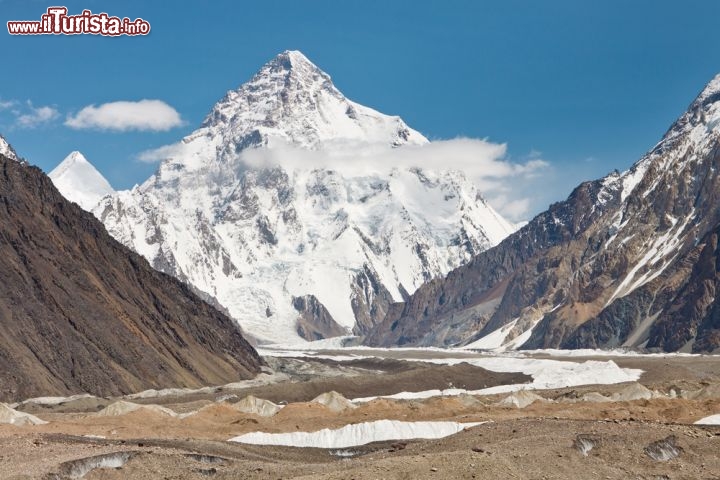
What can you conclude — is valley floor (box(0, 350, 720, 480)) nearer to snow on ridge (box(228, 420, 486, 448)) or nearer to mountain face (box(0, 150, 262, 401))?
snow on ridge (box(228, 420, 486, 448))

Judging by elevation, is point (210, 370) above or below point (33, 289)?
below

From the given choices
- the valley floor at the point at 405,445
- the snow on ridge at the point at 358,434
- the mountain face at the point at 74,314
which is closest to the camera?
the valley floor at the point at 405,445

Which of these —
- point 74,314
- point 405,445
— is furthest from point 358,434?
point 74,314

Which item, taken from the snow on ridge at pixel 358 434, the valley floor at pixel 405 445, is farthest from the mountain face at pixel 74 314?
the snow on ridge at pixel 358 434

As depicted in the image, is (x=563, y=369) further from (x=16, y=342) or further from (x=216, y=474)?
(x=216, y=474)

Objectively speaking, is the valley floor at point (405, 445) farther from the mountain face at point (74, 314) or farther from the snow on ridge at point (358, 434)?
the mountain face at point (74, 314)

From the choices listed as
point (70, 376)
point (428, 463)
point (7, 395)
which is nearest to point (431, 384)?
point (70, 376)
